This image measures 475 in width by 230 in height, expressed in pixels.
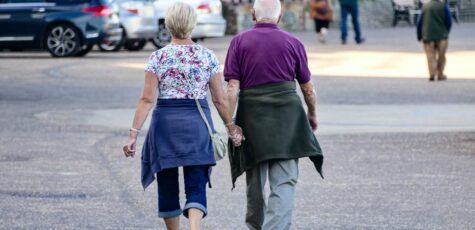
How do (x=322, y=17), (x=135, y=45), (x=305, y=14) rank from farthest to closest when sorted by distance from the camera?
(x=305, y=14) < (x=322, y=17) < (x=135, y=45)

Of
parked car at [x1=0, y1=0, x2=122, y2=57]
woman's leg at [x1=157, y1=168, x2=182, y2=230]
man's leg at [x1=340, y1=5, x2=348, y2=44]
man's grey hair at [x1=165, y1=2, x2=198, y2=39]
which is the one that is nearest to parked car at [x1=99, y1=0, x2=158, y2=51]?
parked car at [x1=0, y1=0, x2=122, y2=57]

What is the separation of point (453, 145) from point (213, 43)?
24351 mm

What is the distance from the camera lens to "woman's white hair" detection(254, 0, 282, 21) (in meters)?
7.77

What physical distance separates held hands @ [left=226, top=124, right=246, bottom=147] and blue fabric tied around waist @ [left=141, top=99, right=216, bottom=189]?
191mm

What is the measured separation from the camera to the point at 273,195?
7.75m

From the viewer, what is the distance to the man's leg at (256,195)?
796 cm

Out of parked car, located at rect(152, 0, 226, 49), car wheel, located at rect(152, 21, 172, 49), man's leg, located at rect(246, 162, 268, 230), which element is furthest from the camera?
car wheel, located at rect(152, 21, 172, 49)

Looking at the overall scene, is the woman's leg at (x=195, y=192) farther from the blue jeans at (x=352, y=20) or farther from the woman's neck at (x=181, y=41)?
the blue jeans at (x=352, y=20)

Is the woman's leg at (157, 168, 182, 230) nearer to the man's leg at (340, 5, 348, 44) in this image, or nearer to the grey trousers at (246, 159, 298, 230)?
the grey trousers at (246, 159, 298, 230)

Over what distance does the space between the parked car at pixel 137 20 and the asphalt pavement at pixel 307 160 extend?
6934 millimetres

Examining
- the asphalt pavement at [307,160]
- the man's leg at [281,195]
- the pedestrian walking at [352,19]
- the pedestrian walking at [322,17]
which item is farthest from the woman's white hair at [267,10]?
the pedestrian walking at [322,17]

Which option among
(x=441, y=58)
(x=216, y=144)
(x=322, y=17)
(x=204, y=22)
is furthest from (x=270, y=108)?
(x=322, y=17)

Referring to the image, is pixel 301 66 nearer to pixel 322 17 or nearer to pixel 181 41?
pixel 181 41

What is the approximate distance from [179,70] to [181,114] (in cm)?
22
